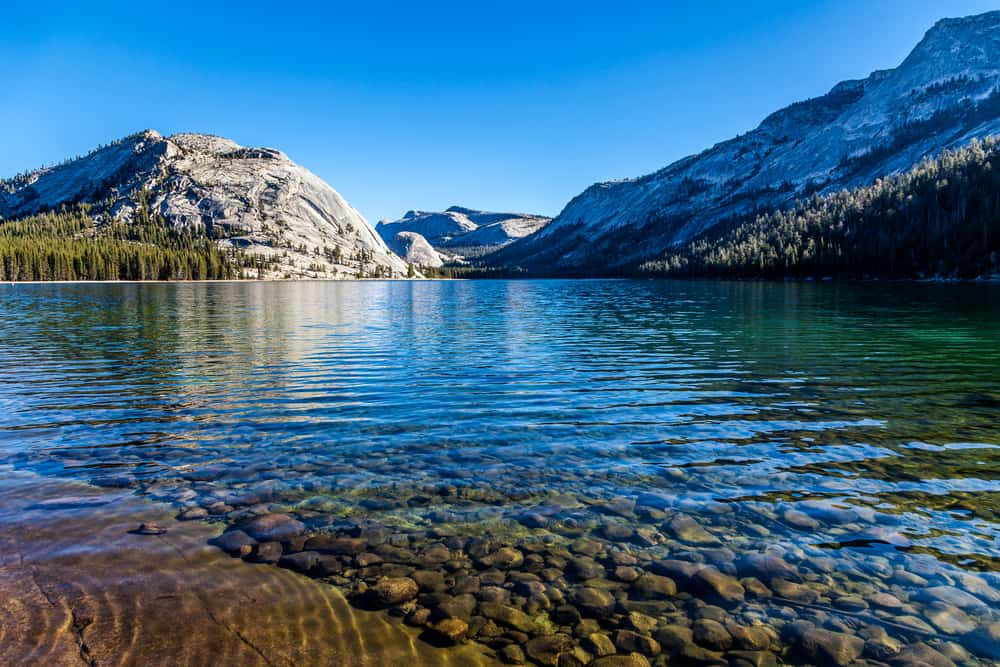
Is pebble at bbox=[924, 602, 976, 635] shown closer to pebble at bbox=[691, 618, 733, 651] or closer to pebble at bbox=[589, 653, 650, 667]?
pebble at bbox=[691, 618, 733, 651]

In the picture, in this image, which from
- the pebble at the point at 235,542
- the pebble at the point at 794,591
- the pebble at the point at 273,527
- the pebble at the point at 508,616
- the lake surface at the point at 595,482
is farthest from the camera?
the pebble at the point at 273,527

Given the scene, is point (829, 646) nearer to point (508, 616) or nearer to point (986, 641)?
point (986, 641)

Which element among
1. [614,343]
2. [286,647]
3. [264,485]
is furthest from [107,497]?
[614,343]

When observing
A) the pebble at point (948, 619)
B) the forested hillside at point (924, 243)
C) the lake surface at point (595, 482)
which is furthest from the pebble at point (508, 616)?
the forested hillside at point (924, 243)

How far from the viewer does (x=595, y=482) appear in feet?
39.2

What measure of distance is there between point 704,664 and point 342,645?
447cm

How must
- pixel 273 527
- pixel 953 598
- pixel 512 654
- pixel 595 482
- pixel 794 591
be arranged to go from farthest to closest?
pixel 595 482
pixel 273 527
pixel 794 591
pixel 953 598
pixel 512 654

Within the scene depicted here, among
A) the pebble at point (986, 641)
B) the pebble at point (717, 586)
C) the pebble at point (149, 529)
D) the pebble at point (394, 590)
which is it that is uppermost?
the pebble at point (149, 529)

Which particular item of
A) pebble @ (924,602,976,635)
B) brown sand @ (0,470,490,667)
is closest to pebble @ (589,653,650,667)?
brown sand @ (0,470,490,667)

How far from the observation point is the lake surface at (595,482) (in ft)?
23.9

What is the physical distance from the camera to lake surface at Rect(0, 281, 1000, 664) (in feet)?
23.9

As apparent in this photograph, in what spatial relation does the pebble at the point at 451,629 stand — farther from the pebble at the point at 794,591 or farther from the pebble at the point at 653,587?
the pebble at the point at 794,591

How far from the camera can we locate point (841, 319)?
52531 mm

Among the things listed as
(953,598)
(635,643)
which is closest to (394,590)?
(635,643)
